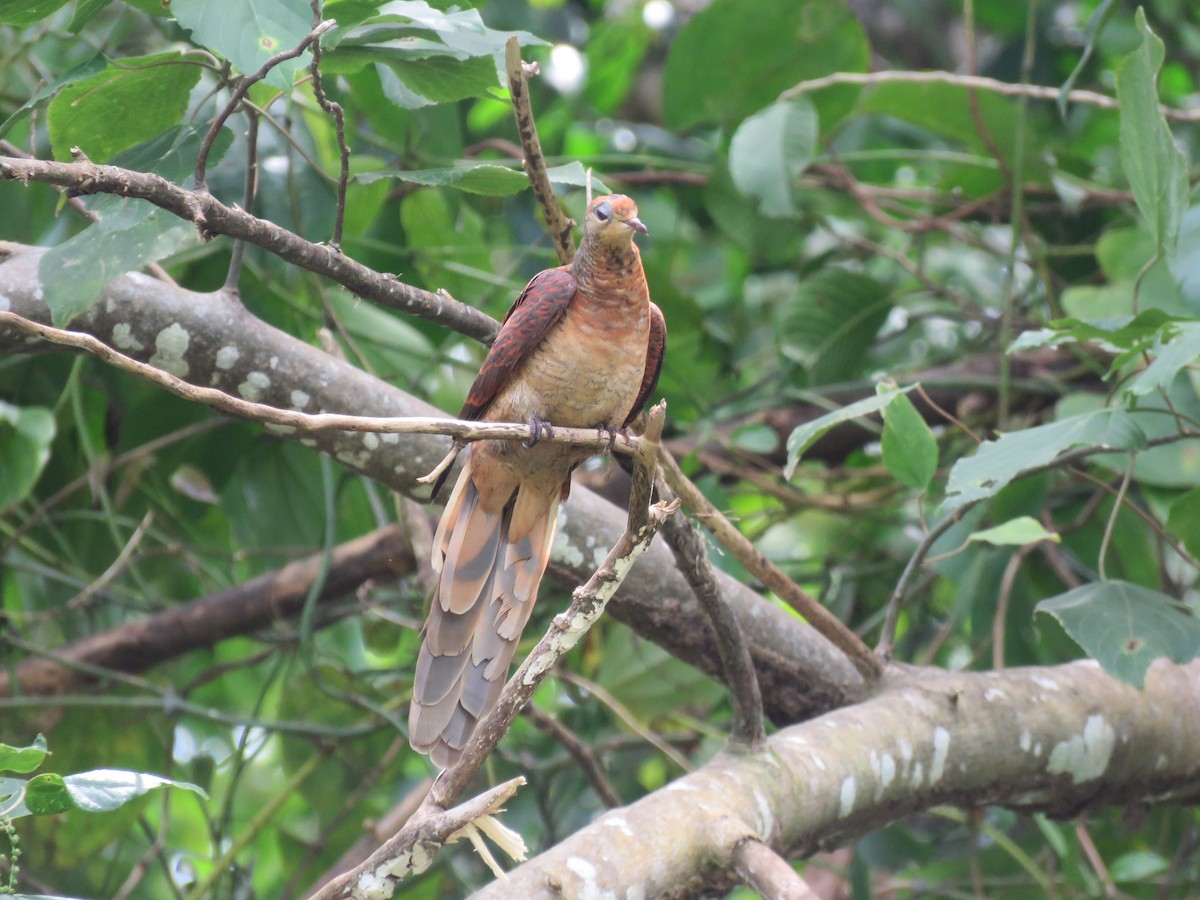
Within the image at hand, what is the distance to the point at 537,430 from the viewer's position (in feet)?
7.52

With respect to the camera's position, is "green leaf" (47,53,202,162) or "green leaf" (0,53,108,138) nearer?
"green leaf" (0,53,108,138)

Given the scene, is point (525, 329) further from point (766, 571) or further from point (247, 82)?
point (247, 82)

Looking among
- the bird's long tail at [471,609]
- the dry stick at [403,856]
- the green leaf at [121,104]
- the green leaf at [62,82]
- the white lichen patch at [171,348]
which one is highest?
the green leaf at [62,82]

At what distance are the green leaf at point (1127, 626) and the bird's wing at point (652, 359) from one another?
1004 mm

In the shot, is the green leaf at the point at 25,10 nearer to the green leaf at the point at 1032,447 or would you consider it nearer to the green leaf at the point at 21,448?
the green leaf at the point at 21,448

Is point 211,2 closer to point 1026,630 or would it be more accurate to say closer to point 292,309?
point 292,309

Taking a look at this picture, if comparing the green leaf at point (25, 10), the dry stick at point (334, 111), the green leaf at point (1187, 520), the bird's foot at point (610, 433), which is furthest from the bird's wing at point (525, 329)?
the green leaf at point (1187, 520)

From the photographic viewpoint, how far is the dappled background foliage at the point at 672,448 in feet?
10.7

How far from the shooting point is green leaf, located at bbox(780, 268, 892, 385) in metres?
3.91

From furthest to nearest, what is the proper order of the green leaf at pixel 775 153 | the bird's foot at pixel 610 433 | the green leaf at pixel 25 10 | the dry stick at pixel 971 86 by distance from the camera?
the green leaf at pixel 775 153 → the dry stick at pixel 971 86 → the bird's foot at pixel 610 433 → the green leaf at pixel 25 10

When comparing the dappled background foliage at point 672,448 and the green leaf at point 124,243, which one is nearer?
the green leaf at point 124,243

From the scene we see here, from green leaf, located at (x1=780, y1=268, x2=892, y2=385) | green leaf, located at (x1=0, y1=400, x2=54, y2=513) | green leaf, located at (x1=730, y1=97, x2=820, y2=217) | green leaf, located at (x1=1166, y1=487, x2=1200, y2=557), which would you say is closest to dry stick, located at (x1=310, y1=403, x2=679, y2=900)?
green leaf, located at (x1=1166, y1=487, x2=1200, y2=557)

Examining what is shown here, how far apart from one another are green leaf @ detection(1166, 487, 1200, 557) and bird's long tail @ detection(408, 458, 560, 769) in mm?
1465

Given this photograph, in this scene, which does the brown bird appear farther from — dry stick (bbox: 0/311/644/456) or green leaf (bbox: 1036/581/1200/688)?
green leaf (bbox: 1036/581/1200/688)
